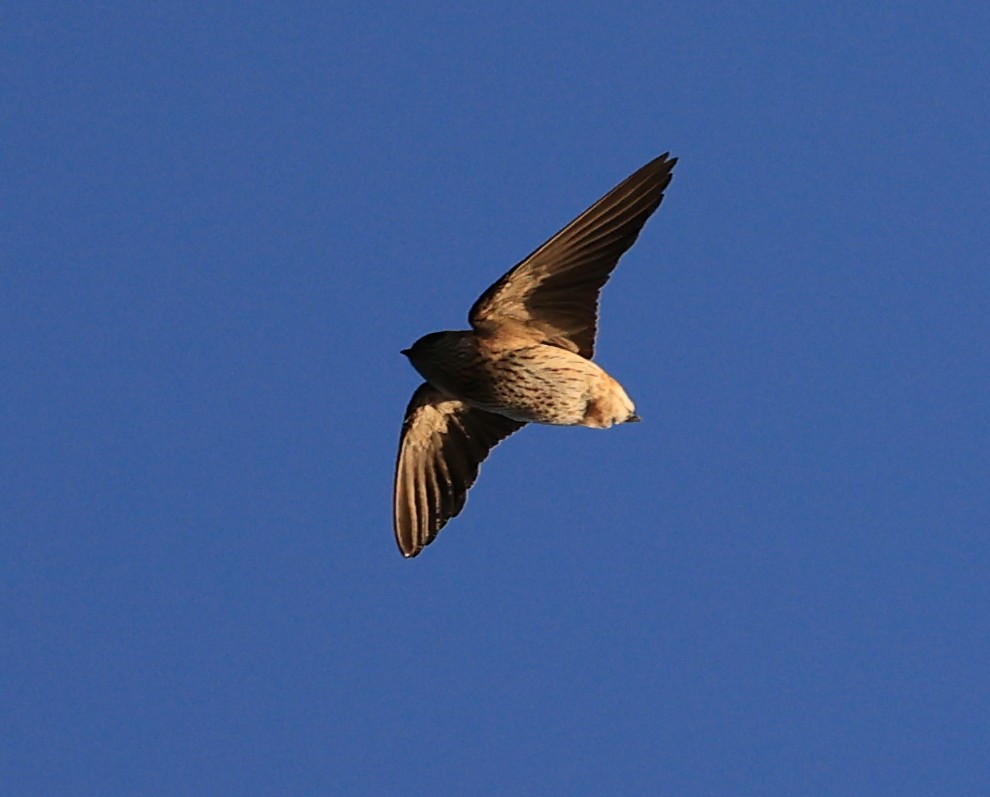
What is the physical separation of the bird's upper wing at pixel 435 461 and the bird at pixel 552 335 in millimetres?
866

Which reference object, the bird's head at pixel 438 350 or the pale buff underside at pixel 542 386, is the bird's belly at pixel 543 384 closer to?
the pale buff underside at pixel 542 386

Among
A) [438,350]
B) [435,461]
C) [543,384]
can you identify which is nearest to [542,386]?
[543,384]

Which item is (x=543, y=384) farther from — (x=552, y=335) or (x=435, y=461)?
(x=435, y=461)

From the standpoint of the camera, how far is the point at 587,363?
14.3m

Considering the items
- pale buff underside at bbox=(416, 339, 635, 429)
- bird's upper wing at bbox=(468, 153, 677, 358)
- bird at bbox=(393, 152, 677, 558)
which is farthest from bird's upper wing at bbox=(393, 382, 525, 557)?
bird's upper wing at bbox=(468, 153, 677, 358)

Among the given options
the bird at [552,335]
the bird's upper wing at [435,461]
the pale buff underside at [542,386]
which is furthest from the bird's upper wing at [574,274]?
the bird's upper wing at [435,461]

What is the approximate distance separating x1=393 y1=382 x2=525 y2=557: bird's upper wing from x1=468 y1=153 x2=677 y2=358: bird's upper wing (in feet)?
4.43

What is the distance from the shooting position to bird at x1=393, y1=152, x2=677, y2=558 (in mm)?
13930

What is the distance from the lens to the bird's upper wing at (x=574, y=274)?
13.9 metres

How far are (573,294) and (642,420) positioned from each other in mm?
1148

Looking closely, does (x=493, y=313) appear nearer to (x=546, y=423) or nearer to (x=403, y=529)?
(x=546, y=423)

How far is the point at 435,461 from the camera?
15648 mm

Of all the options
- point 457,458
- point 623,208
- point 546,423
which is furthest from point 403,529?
point 623,208

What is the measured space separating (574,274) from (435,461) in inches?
89.6
